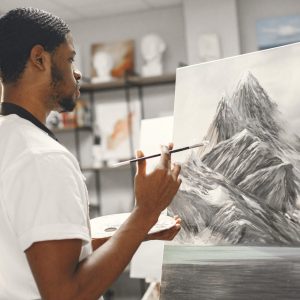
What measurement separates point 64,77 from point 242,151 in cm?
53

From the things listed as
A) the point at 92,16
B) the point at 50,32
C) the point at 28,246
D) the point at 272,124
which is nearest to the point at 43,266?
the point at 28,246

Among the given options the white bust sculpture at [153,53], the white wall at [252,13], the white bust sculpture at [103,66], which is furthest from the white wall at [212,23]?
the white bust sculpture at [103,66]

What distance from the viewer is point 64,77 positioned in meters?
0.97

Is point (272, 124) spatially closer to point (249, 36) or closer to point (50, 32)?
point (50, 32)

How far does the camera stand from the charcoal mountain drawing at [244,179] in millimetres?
1165

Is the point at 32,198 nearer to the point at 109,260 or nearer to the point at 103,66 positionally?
the point at 109,260

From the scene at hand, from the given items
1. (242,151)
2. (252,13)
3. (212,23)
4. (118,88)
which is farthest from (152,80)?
(242,151)

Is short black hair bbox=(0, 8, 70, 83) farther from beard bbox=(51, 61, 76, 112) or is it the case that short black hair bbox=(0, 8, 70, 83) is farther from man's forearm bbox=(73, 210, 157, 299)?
man's forearm bbox=(73, 210, 157, 299)

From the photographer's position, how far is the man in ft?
2.64

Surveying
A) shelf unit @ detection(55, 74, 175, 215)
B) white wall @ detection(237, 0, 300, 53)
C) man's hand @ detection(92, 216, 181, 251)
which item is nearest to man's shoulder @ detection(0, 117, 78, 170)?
man's hand @ detection(92, 216, 181, 251)

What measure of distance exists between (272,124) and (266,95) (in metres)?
0.08

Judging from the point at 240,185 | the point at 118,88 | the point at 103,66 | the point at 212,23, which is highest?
the point at 212,23

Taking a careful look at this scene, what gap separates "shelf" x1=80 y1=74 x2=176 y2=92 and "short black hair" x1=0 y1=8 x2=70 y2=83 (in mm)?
3030

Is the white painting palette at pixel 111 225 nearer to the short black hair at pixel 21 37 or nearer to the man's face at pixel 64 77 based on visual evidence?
the man's face at pixel 64 77
